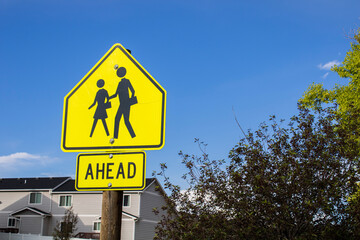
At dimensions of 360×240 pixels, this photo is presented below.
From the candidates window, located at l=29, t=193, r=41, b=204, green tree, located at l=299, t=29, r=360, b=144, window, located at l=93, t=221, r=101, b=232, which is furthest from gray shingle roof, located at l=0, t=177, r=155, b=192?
green tree, located at l=299, t=29, r=360, b=144

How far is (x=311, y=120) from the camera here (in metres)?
12.2

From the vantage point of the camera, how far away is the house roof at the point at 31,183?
50591 millimetres

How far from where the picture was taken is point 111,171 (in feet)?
11.1

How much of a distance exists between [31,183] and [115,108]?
2058 inches

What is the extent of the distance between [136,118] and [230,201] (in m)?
7.98

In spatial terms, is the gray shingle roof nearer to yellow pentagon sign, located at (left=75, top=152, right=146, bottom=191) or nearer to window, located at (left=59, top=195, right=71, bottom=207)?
window, located at (left=59, top=195, right=71, bottom=207)

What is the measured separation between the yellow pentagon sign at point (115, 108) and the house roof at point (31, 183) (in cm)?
4888

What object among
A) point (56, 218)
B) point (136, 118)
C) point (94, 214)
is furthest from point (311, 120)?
point (56, 218)

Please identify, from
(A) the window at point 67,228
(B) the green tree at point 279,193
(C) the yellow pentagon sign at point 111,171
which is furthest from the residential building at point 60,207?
(C) the yellow pentagon sign at point 111,171

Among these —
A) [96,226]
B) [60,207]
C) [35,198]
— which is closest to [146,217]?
[96,226]

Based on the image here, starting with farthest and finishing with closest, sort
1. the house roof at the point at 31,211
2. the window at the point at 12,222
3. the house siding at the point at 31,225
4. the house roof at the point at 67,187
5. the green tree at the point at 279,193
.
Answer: the window at the point at 12,222 → the house roof at the point at 67,187 → the house siding at the point at 31,225 → the house roof at the point at 31,211 → the green tree at the point at 279,193

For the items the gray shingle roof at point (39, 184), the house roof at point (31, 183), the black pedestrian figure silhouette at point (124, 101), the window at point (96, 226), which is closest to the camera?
the black pedestrian figure silhouette at point (124, 101)

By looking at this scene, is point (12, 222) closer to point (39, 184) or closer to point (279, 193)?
point (39, 184)

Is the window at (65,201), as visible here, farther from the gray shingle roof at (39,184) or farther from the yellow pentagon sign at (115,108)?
the yellow pentagon sign at (115,108)
